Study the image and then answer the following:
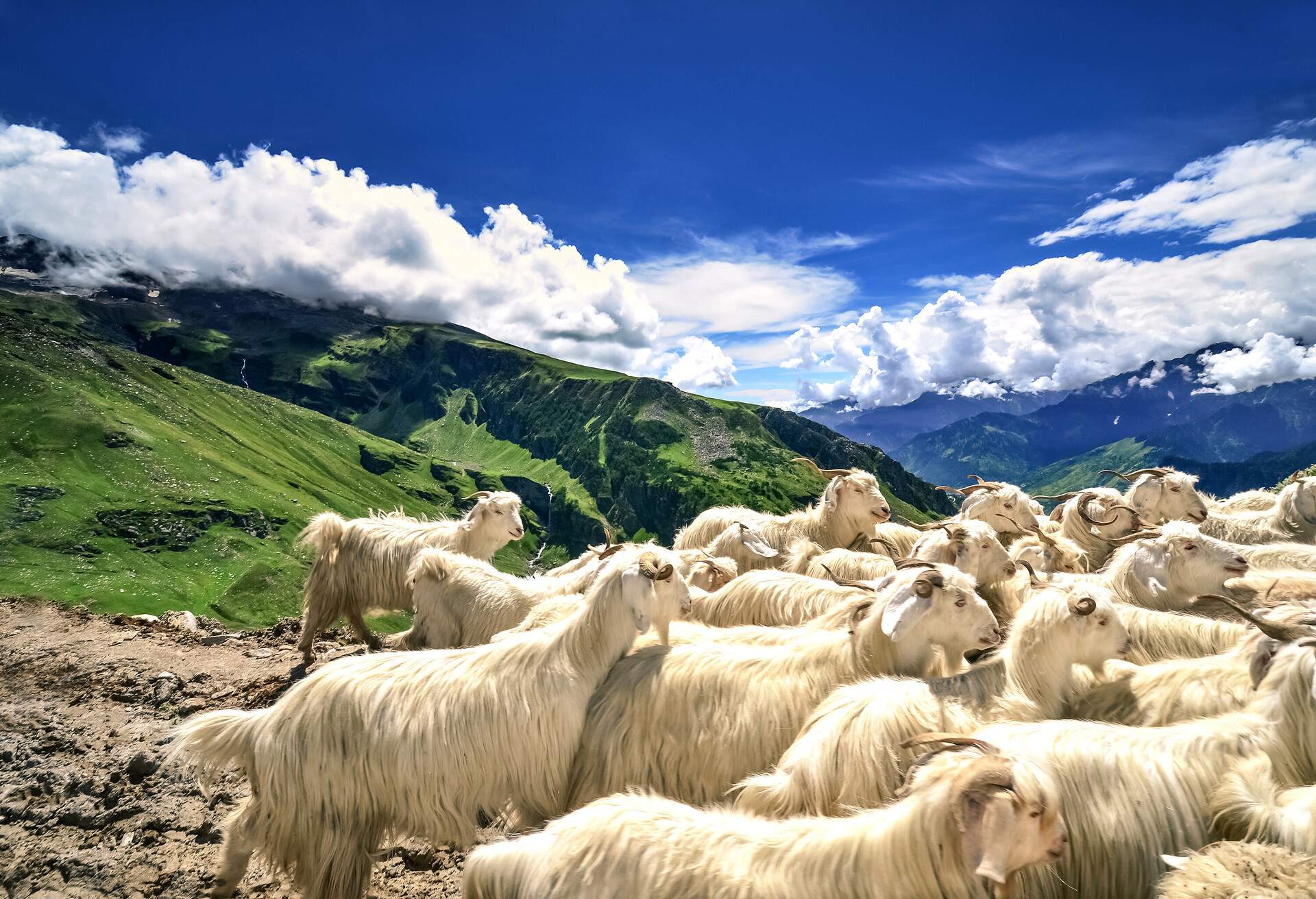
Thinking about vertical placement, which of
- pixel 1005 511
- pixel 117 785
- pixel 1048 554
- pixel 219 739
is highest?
pixel 1005 511

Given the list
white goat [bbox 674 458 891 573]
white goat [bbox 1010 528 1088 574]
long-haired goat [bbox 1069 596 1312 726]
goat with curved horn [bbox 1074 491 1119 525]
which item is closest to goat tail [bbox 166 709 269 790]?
long-haired goat [bbox 1069 596 1312 726]

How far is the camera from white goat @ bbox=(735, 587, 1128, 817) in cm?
477

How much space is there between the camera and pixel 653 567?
6445 mm

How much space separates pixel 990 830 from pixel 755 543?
29.9 feet

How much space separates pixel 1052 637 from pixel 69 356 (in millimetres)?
185992

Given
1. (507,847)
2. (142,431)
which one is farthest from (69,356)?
(507,847)

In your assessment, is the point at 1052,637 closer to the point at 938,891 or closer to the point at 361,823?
the point at 938,891

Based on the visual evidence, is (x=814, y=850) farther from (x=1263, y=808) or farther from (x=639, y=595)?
(x=639, y=595)

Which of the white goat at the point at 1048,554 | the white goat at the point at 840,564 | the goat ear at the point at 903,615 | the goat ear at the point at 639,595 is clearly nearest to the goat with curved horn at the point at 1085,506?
the white goat at the point at 1048,554

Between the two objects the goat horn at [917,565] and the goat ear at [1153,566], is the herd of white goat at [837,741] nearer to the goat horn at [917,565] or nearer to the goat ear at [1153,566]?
the goat ear at [1153,566]

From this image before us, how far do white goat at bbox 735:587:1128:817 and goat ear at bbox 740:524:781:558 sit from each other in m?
5.95

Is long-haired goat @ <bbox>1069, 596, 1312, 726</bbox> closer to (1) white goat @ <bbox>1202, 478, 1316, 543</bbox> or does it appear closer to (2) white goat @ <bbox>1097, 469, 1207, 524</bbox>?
(2) white goat @ <bbox>1097, 469, 1207, 524</bbox>

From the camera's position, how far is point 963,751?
12.9ft

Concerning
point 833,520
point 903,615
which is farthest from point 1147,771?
point 833,520
